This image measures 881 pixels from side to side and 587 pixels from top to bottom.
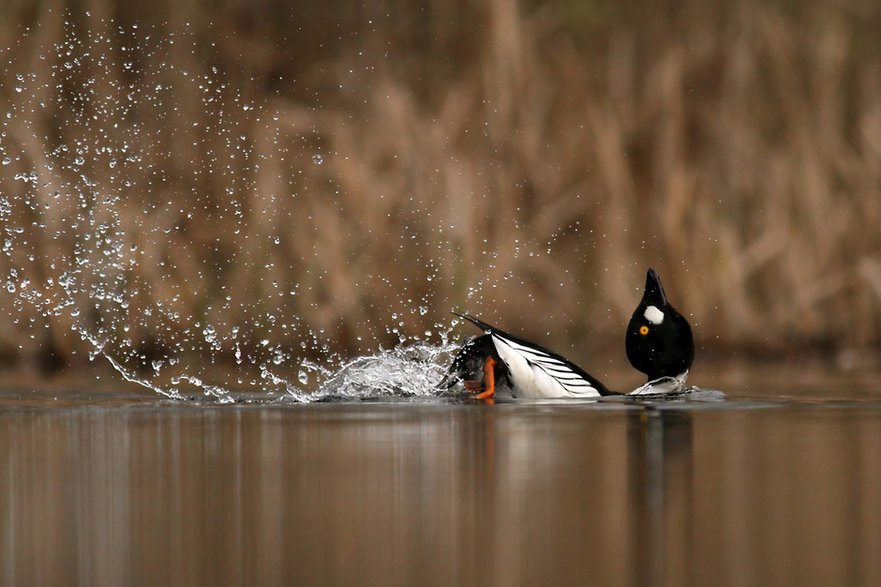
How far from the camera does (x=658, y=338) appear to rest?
834 centimetres

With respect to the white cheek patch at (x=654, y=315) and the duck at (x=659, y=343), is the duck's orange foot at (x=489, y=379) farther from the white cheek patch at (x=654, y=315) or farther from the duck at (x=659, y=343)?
the white cheek patch at (x=654, y=315)

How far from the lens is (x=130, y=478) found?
193 inches

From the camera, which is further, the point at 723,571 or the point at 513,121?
the point at 513,121

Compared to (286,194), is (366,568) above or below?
below

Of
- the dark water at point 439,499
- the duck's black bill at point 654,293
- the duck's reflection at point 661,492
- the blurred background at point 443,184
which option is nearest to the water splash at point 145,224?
the blurred background at point 443,184

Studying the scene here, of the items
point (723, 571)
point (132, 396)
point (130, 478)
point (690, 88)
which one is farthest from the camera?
point (690, 88)

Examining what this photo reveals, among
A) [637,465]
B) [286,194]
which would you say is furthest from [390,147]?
[637,465]

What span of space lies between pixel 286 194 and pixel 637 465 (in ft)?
18.3

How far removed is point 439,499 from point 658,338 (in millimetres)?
4052

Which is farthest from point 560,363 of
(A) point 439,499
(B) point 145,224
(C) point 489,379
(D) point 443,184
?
(A) point 439,499

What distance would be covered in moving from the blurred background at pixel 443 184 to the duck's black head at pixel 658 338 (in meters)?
2.08

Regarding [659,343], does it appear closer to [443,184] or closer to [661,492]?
[443,184]

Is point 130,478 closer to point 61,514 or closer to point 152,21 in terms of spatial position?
point 61,514

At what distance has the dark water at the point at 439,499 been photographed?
11.5 ft
